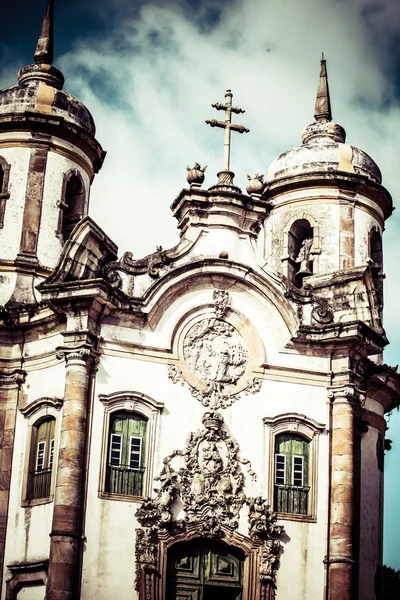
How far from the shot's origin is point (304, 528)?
85.5ft

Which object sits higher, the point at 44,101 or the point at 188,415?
the point at 44,101

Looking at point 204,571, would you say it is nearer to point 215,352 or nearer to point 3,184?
point 215,352

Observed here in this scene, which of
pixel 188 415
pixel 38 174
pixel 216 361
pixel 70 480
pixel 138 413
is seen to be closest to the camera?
pixel 70 480

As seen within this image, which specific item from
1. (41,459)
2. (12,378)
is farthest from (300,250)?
(41,459)

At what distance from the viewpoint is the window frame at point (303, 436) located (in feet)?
85.9

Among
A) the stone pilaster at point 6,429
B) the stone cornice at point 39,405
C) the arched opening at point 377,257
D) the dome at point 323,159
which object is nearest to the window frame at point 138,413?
the stone cornice at point 39,405

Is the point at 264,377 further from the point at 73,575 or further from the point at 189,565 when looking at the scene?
the point at 73,575

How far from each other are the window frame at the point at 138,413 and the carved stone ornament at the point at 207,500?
0.28 m

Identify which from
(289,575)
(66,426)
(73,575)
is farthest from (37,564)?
(289,575)

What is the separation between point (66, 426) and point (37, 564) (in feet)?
9.34

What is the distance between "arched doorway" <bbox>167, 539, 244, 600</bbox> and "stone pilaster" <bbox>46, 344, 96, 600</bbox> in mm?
2198

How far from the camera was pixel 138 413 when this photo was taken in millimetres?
25859

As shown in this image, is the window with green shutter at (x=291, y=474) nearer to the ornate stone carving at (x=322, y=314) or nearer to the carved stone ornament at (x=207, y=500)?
the carved stone ornament at (x=207, y=500)

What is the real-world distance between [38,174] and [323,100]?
369 inches
